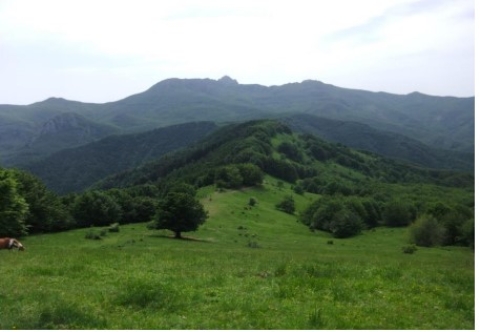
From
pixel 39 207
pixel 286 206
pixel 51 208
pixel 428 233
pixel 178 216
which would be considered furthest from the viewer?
pixel 286 206

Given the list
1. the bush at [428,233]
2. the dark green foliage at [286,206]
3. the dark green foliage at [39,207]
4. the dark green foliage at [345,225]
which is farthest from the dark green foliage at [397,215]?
the dark green foliage at [39,207]

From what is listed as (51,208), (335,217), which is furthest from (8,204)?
(335,217)

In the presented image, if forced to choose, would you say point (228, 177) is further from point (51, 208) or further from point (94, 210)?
point (51, 208)

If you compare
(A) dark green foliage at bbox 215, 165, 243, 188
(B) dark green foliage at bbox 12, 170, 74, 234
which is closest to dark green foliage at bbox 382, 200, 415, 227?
(A) dark green foliage at bbox 215, 165, 243, 188

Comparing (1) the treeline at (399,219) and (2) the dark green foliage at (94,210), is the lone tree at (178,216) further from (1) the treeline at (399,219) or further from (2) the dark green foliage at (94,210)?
(1) the treeline at (399,219)

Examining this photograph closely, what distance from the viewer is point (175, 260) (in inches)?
903

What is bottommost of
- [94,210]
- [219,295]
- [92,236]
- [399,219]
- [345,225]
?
[399,219]

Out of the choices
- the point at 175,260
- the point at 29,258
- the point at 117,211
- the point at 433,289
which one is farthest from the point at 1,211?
the point at 117,211

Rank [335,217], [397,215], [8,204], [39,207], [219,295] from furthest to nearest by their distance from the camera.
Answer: [397,215] → [335,217] → [39,207] → [8,204] → [219,295]

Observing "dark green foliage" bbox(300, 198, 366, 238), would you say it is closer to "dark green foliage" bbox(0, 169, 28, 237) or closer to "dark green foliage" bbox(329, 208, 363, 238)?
"dark green foliage" bbox(329, 208, 363, 238)

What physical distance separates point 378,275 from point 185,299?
26.2 ft

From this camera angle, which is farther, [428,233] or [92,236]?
[428,233]

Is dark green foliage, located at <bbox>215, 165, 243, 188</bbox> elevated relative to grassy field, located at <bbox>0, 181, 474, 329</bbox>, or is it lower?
lower

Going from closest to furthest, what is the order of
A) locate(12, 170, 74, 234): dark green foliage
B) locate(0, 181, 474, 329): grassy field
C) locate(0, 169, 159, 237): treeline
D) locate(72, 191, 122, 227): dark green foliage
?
locate(0, 181, 474, 329): grassy field → locate(0, 169, 159, 237): treeline → locate(12, 170, 74, 234): dark green foliage → locate(72, 191, 122, 227): dark green foliage
